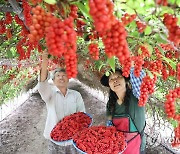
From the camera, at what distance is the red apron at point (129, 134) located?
235cm

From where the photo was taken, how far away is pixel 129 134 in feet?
7.72

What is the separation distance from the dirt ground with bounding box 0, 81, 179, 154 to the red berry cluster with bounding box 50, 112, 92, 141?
7.03ft

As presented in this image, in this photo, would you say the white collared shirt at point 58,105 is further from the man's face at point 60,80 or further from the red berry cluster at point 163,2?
the red berry cluster at point 163,2

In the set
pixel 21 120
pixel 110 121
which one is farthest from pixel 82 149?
pixel 21 120

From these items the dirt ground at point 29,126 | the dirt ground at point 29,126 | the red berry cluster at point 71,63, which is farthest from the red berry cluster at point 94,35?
the dirt ground at point 29,126

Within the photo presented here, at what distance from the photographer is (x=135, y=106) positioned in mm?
2371

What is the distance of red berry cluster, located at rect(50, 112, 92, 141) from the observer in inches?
84.8

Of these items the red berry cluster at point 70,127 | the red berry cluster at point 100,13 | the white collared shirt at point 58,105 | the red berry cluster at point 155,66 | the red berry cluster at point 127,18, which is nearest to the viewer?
the red berry cluster at point 100,13

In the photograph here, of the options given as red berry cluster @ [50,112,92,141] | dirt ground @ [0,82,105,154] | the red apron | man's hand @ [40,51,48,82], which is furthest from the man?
dirt ground @ [0,82,105,154]

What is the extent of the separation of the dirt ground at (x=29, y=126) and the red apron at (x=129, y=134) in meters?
1.86

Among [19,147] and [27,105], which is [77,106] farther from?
[27,105]

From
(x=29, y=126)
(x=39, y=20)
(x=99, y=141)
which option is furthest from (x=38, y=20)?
(x=29, y=126)

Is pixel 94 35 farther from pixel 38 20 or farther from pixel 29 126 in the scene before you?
pixel 29 126

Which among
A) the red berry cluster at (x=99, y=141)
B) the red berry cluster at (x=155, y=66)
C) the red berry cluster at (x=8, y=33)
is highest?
the red berry cluster at (x=155, y=66)
